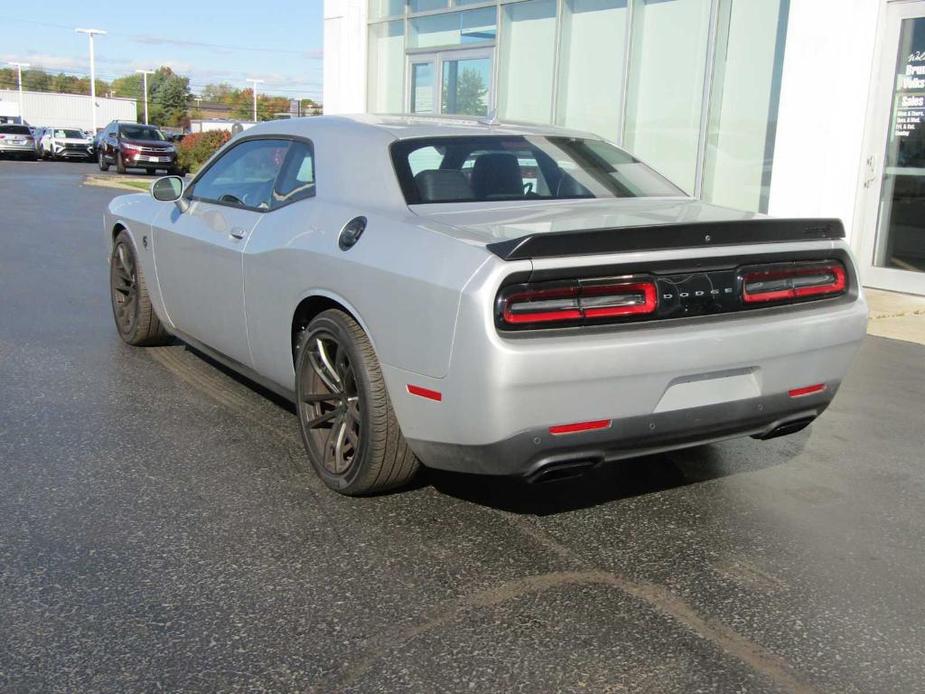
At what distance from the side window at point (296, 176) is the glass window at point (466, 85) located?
34.0ft

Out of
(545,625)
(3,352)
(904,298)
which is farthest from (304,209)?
(904,298)

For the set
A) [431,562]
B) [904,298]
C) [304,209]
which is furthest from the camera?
[904,298]

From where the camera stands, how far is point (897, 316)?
8.68m

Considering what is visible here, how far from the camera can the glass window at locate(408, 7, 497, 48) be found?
14.5m

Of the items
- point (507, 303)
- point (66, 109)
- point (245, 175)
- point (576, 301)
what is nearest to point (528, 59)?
point (245, 175)

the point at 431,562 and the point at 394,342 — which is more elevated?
the point at 394,342

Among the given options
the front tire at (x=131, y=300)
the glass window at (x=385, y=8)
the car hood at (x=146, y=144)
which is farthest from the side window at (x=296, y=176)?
the car hood at (x=146, y=144)

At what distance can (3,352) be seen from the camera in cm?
634

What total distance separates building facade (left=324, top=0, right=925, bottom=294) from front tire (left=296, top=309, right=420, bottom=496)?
591 centimetres

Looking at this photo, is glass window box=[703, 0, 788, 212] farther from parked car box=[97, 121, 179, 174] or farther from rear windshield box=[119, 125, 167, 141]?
rear windshield box=[119, 125, 167, 141]

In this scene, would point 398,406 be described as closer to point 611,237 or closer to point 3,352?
point 611,237

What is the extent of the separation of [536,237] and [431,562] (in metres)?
1.17

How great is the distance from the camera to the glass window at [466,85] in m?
14.8

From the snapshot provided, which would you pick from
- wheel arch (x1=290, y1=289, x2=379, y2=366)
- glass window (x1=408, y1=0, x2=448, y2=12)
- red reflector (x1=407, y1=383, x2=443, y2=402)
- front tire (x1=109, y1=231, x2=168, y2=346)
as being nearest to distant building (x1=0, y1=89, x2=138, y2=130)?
glass window (x1=408, y1=0, x2=448, y2=12)
